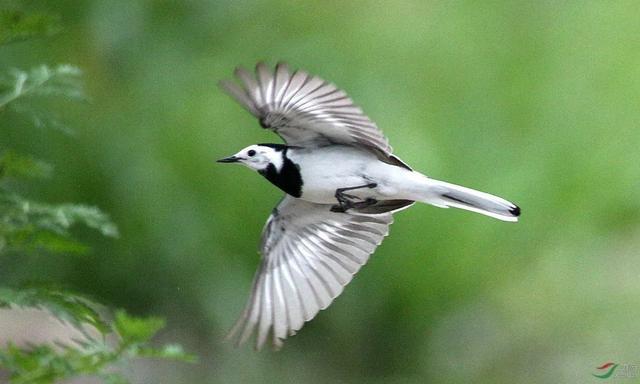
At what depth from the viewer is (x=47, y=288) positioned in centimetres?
64

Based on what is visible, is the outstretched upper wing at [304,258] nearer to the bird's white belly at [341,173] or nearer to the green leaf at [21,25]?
the bird's white belly at [341,173]

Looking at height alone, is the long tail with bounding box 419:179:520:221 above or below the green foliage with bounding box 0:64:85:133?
below

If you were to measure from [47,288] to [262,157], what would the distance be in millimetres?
253

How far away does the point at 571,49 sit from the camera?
70.7 inches

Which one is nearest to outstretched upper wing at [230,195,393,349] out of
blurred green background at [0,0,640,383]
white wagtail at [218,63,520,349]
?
white wagtail at [218,63,520,349]

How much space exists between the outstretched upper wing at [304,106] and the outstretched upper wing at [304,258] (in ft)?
0.51

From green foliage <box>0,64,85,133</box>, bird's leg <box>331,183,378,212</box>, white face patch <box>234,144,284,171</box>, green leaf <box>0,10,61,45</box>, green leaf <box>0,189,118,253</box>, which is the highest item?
green leaf <box>0,10,61,45</box>

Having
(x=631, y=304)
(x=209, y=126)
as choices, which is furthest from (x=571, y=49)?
(x=209, y=126)

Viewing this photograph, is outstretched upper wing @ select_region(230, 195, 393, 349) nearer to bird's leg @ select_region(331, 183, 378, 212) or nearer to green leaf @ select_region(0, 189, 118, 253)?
bird's leg @ select_region(331, 183, 378, 212)

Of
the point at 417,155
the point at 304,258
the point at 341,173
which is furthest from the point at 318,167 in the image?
the point at 417,155

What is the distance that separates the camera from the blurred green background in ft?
5.32

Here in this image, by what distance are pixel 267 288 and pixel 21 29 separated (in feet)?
1.31

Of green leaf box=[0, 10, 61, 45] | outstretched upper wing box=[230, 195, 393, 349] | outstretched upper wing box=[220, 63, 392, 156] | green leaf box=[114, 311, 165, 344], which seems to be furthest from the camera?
outstretched upper wing box=[230, 195, 393, 349]

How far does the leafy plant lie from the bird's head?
0.17 m
